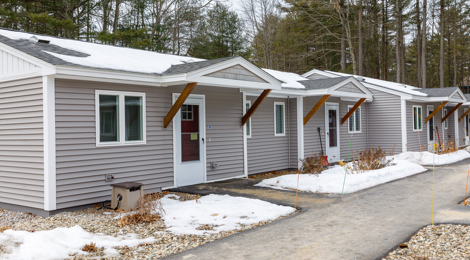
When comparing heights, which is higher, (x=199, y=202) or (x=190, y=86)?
(x=190, y=86)

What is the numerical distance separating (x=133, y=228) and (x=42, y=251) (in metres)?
1.39

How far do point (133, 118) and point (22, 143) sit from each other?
1.97 meters

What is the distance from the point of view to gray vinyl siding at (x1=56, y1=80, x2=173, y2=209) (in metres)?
6.34

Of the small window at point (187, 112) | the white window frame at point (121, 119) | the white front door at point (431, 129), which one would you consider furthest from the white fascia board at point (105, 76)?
the white front door at point (431, 129)

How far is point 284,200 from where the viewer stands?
23.6ft

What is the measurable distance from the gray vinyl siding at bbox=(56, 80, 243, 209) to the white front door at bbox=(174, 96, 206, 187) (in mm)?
202

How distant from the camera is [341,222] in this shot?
222 inches

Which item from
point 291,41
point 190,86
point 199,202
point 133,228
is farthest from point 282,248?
point 291,41

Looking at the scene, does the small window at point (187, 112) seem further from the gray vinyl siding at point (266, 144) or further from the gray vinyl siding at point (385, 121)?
the gray vinyl siding at point (385, 121)

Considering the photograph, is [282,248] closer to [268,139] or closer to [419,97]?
[268,139]

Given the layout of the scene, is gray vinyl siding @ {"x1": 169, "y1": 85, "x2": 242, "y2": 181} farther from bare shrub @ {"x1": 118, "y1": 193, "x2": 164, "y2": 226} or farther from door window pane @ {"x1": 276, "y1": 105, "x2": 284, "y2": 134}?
bare shrub @ {"x1": 118, "y1": 193, "x2": 164, "y2": 226}

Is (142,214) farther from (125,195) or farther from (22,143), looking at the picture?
(22,143)

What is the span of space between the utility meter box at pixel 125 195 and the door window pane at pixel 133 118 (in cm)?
121

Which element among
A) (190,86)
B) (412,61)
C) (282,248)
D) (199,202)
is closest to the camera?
(282,248)
